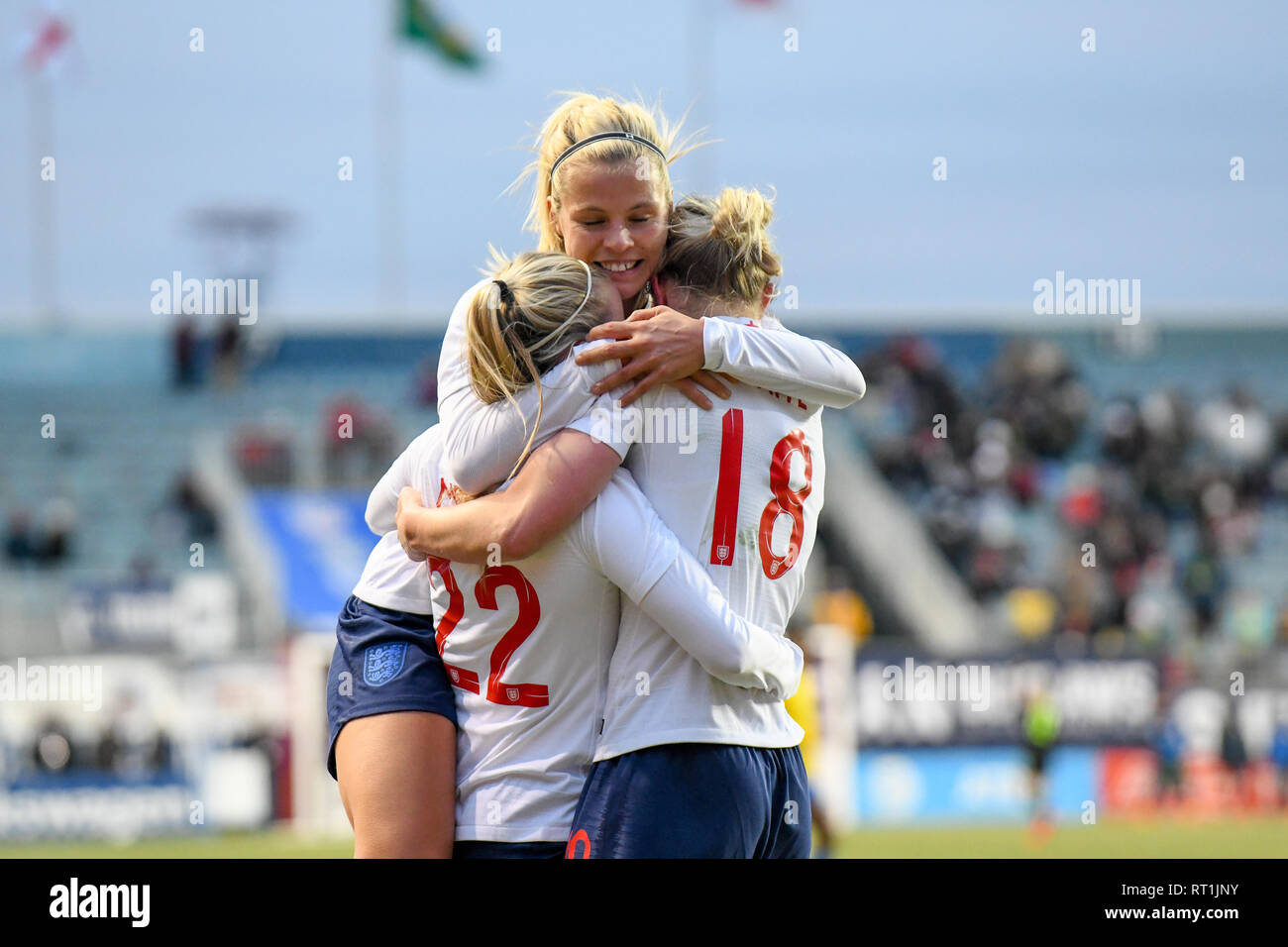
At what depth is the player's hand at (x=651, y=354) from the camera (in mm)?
3227

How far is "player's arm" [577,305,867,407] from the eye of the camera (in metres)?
3.23

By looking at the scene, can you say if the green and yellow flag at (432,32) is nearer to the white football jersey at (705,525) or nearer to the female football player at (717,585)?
the female football player at (717,585)

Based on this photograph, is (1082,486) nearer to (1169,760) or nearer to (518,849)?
(1169,760)

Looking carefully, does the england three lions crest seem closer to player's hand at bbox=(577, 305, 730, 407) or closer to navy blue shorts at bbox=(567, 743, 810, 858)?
navy blue shorts at bbox=(567, 743, 810, 858)

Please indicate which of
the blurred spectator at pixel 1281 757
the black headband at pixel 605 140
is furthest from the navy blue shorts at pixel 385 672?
the blurred spectator at pixel 1281 757

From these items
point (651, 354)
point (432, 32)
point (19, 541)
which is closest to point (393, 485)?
point (651, 354)

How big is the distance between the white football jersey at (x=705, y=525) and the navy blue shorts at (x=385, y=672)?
1.31 ft

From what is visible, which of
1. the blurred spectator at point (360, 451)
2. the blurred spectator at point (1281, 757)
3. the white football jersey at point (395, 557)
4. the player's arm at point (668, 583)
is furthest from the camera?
the blurred spectator at point (360, 451)

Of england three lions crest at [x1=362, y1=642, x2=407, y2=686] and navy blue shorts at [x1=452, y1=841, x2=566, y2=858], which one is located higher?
england three lions crest at [x1=362, y1=642, x2=407, y2=686]

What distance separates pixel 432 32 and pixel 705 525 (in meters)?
25.5

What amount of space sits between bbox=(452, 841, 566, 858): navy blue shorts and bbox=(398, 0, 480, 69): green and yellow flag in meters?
25.2

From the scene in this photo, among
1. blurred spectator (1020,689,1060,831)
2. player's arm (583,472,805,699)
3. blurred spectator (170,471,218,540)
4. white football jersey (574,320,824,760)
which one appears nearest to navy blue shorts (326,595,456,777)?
white football jersey (574,320,824,760)
